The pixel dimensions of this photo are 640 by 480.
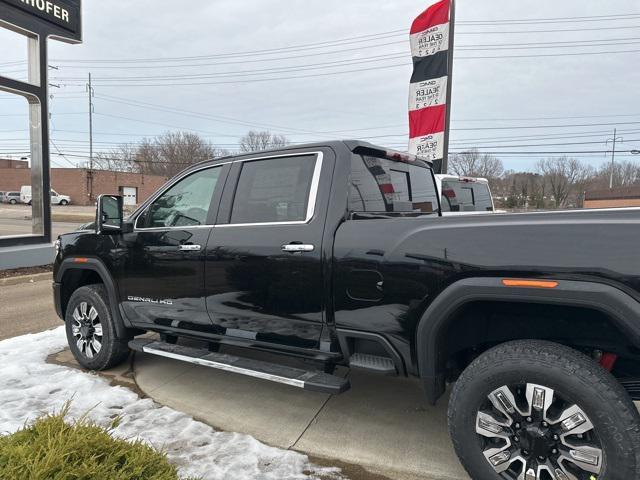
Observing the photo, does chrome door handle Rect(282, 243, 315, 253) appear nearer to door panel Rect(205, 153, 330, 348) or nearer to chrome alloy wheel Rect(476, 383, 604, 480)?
door panel Rect(205, 153, 330, 348)

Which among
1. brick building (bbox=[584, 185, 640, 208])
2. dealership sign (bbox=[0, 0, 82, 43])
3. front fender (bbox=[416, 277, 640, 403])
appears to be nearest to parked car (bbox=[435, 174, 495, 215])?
front fender (bbox=[416, 277, 640, 403])

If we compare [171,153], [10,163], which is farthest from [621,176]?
[10,163]

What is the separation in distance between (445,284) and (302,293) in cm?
100

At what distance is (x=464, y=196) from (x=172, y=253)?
7257 mm

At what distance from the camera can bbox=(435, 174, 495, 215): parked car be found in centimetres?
881

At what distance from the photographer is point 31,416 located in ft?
11.5

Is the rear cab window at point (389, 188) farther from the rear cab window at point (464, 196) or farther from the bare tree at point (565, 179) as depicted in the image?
the bare tree at point (565, 179)

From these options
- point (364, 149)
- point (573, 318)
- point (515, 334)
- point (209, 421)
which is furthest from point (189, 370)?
point (573, 318)

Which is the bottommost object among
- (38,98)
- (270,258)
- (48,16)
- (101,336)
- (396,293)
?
(101,336)

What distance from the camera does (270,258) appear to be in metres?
3.29

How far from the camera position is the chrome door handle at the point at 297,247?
312 cm

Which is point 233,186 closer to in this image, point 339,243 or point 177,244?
point 177,244

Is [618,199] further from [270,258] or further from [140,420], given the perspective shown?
[140,420]

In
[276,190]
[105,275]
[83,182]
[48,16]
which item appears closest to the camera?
[276,190]
